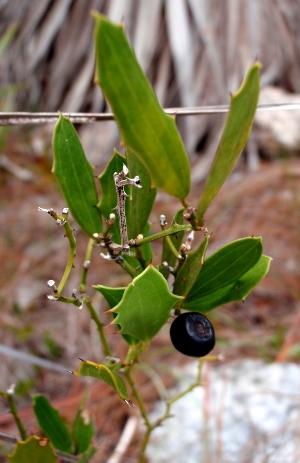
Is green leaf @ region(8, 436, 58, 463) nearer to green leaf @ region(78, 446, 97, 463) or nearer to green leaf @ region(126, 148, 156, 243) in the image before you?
green leaf @ region(78, 446, 97, 463)

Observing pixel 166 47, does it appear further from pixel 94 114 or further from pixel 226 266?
pixel 226 266

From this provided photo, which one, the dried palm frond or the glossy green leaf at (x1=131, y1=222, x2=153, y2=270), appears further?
the dried palm frond

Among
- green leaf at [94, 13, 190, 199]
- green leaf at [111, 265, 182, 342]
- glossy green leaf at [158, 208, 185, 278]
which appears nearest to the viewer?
green leaf at [94, 13, 190, 199]

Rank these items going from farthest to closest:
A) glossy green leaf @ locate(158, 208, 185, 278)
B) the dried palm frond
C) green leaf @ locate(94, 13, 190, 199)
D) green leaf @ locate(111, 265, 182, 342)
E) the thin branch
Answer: the dried palm frond < the thin branch < glossy green leaf @ locate(158, 208, 185, 278) < green leaf @ locate(111, 265, 182, 342) < green leaf @ locate(94, 13, 190, 199)

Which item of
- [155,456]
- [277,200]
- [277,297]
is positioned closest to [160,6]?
[277,200]

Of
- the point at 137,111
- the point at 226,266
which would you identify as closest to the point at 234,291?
the point at 226,266

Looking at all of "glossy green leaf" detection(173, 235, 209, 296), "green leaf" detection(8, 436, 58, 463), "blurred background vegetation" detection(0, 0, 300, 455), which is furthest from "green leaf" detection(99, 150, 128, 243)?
"blurred background vegetation" detection(0, 0, 300, 455)

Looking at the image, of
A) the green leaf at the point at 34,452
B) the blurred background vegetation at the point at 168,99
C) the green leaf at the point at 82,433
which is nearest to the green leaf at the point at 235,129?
the green leaf at the point at 34,452
